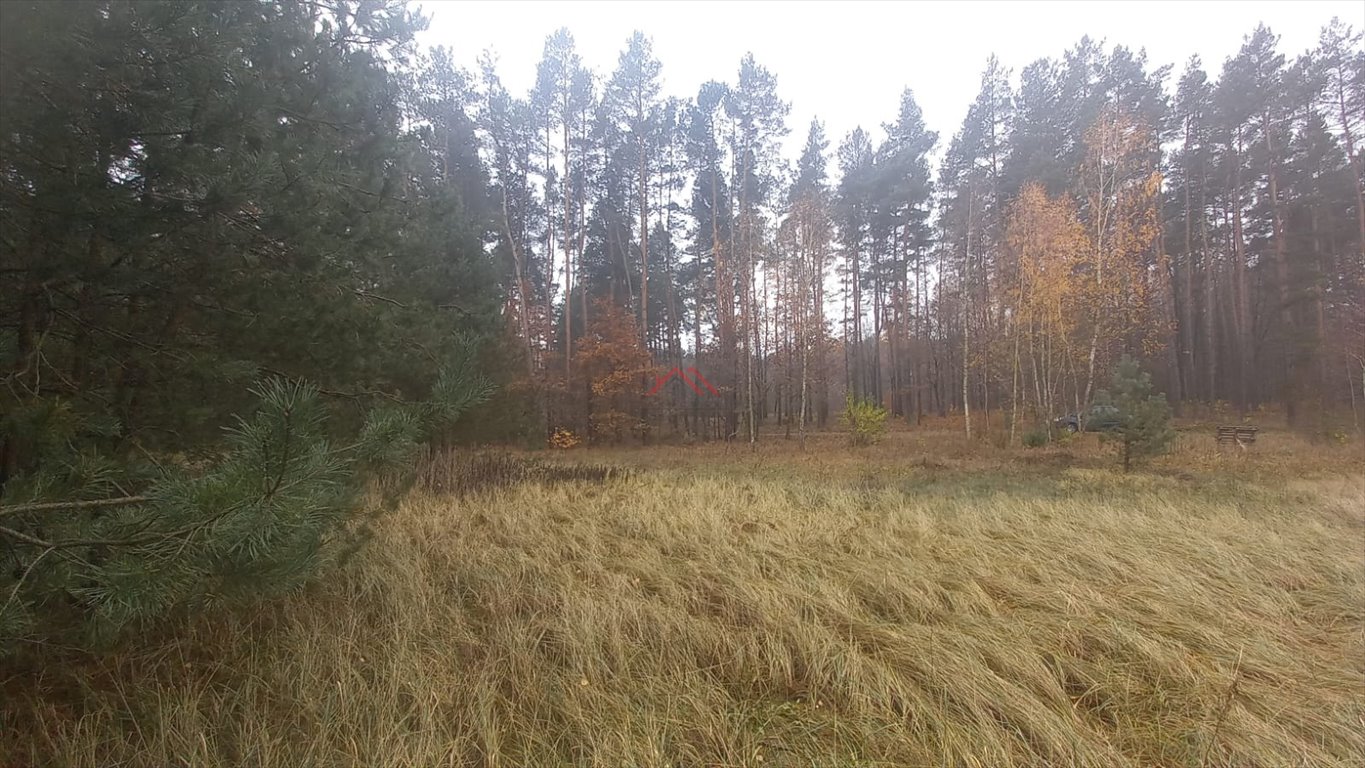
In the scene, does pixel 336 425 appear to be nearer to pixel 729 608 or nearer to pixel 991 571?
pixel 729 608

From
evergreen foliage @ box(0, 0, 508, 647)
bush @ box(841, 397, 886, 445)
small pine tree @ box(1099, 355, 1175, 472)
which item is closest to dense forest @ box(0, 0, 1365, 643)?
evergreen foliage @ box(0, 0, 508, 647)

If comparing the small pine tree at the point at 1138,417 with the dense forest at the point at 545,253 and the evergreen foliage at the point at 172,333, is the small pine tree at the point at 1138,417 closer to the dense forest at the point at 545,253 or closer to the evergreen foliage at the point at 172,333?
the dense forest at the point at 545,253

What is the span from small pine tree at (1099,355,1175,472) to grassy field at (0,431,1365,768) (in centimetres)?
481

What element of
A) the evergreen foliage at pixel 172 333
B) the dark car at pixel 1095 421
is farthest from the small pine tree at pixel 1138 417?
the evergreen foliage at pixel 172 333

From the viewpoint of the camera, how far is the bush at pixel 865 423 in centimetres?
1634

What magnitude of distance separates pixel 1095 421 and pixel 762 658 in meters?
16.1

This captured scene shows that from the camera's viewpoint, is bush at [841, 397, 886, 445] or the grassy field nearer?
the grassy field

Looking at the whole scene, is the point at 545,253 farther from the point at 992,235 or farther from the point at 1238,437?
the point at 1238,437

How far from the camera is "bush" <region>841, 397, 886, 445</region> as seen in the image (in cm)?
1634

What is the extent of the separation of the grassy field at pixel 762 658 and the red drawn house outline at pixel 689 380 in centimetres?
Result: 1541

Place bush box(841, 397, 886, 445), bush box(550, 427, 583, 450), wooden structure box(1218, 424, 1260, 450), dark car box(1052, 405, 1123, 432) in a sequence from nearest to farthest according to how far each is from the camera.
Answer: dark car box(1052, 405, 1123, 432), wooden structure box(1218, 424, 1260, 450), bush box(841, 397, 886, 445), bush box(550, 427, 583, 450)

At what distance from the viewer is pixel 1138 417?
9.94 metres

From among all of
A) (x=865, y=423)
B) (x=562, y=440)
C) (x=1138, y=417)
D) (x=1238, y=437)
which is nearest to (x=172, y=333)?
(x=1138, y=417)

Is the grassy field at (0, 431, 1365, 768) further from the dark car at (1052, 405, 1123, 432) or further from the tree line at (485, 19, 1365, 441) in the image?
the tree line at (485, 19, 1365, 441)
